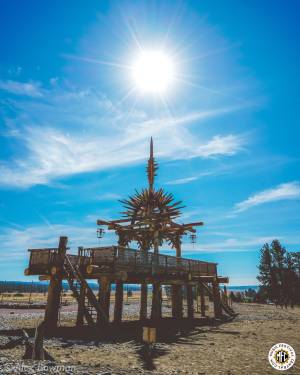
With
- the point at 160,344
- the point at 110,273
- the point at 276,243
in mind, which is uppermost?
the point at 276,243

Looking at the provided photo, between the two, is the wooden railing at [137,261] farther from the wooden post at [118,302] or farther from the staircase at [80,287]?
the wooden post at [118,302]

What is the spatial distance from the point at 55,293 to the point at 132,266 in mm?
5260

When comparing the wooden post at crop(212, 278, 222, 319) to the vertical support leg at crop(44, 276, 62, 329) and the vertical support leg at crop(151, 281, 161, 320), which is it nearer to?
the vertical support leg at crop(151, 281, 161, 320)

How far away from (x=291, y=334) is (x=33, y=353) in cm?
1457

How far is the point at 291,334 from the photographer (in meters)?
17.1

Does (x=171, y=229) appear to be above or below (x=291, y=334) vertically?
above

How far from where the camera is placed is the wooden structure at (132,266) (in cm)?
1736

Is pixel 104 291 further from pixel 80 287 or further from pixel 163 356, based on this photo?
pixel 163 356

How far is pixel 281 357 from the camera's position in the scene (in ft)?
35.7

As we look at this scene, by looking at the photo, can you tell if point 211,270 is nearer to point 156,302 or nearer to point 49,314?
point 156,302

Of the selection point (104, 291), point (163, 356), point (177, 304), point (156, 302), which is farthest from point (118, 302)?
point (163, 356)

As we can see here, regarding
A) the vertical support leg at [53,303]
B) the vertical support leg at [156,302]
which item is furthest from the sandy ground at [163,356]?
the vertical support leg at [156,302]

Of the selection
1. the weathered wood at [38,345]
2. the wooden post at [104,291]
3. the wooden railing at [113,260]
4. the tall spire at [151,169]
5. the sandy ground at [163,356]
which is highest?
the tall spire at [151,169]

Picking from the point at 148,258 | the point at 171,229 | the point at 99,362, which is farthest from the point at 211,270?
the point at 99,362
